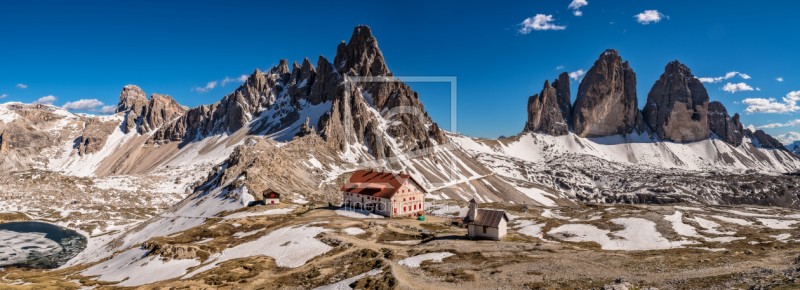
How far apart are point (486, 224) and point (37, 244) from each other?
124m

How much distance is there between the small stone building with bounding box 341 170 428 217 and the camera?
3059 inches

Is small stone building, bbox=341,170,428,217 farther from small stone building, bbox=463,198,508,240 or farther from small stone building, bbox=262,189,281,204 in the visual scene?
small stone building, bbox=463,198,508,240

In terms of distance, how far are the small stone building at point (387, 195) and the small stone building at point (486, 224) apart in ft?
81.4

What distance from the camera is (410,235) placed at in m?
57.6

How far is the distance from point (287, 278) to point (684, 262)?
128 ft

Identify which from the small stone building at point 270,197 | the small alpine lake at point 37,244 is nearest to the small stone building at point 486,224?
the small stone building at point 270,197

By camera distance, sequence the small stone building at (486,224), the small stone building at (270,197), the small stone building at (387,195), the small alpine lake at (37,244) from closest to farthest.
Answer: the small stone building at (486,224), the small stone building at (387,195), the small alpine lake at (37,244), the small stone building at (270,197)

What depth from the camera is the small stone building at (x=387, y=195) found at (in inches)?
3059

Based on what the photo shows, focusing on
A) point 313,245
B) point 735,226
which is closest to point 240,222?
point 313,245

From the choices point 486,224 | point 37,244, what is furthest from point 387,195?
point 37,244

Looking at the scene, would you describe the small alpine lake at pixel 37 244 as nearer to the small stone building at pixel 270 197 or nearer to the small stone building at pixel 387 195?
the small stone building at pixel 270 197

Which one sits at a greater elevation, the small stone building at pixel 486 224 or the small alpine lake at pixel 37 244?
the small stone building at pixel 486 224

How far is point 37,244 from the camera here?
99.5 meters

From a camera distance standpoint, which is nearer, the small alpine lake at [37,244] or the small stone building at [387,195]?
the small stone building at [387,195]
